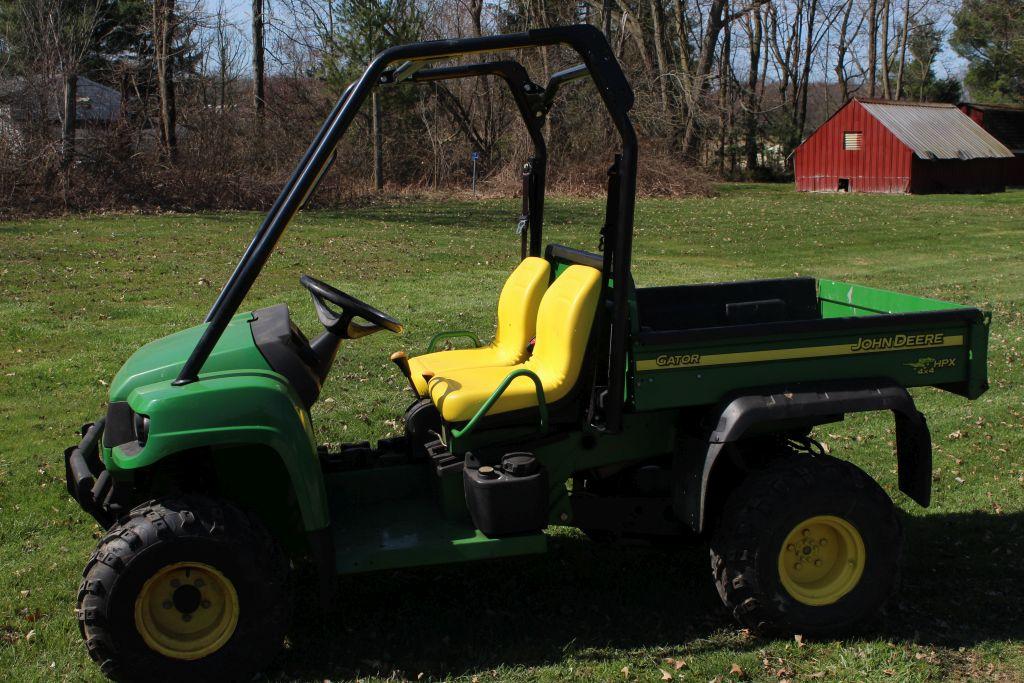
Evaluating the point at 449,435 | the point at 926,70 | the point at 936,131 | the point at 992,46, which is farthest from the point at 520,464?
the point at 926,70

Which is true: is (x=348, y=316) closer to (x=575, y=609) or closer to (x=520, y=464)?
(x=520, y=464)

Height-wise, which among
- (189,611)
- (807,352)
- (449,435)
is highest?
(807,352)

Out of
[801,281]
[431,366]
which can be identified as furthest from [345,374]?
[801,281]

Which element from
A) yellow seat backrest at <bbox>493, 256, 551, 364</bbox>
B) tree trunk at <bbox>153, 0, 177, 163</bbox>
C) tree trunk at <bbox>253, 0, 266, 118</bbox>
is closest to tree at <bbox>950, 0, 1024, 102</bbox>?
tree trunk at <bbox>253, 0, 266, 118</bbox>

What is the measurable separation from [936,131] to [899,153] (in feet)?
9.64

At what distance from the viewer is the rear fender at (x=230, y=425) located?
3.66 m

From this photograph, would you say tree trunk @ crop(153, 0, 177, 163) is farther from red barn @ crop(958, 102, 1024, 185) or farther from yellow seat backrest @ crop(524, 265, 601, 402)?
red barn @ crop(958, 102, 1024, 185)

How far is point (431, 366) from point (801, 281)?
208cm

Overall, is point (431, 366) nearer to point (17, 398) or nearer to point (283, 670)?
point (283, 670)

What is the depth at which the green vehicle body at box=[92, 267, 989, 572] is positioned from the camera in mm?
3734

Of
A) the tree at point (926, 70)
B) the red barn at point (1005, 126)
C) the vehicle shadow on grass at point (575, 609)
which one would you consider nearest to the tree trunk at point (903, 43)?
the tree at point (926, 70)

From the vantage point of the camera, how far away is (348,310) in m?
4.34

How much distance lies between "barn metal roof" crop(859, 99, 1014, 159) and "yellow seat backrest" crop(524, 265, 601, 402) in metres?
32.4

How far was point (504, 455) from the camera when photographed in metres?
4.22
